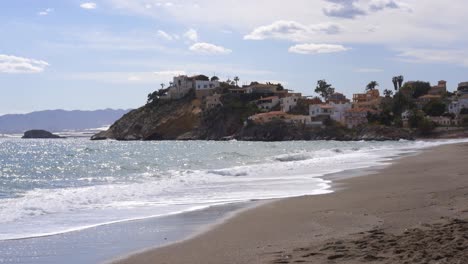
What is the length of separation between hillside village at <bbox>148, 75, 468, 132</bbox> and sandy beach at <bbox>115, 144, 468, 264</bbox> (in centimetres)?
9522

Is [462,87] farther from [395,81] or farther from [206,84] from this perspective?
[206,84]

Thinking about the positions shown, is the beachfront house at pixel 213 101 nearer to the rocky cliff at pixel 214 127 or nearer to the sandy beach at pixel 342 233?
the rocky cliff at pixel 214 127

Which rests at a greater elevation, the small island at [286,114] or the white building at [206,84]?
the white building at [206,84]

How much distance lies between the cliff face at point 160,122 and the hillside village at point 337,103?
3.15 metres

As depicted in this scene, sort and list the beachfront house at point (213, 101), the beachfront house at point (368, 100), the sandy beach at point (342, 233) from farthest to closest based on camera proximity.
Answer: the beachfront house at point (213, 101) → the beachfront house at point (368, 100) → the sandy beach at point (342, 233)

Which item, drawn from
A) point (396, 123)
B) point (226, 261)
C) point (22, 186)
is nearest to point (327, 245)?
point (226, 261)

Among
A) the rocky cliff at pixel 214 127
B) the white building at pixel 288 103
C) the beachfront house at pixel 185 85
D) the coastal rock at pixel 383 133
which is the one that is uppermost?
the beachfront house at pixel 185 85

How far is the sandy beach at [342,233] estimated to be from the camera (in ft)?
25.0

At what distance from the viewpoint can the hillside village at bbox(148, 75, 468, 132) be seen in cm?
11625

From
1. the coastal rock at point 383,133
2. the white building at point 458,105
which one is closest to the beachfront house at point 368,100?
the white building at point 458,105

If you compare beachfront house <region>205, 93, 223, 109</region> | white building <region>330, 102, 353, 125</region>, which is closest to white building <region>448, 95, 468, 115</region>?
white building <region>330, 102, 353, 125</region>

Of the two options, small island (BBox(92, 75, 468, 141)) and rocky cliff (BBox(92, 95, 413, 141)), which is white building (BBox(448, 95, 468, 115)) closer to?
small island (BBox(92, 75, 468, 141))

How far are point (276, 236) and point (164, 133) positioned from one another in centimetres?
13482

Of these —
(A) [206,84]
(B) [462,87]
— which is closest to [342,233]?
(A) [206,84]
